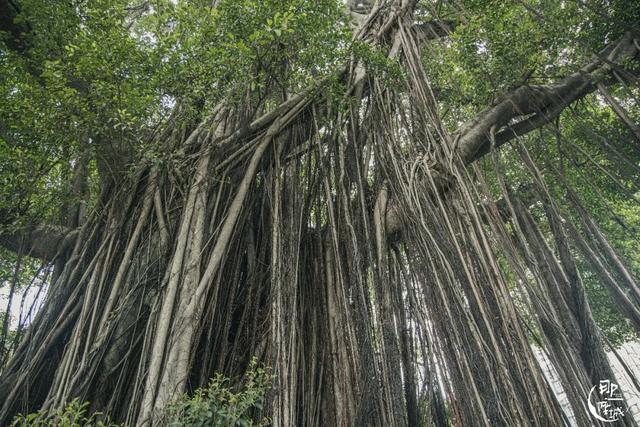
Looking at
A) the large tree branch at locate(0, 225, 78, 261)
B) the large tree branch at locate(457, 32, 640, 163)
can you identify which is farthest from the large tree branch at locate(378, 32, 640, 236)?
the large tree branch at locate(0, 225, 78, 261)

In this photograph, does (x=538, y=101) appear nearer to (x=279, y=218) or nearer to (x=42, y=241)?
(x=279, y=218)

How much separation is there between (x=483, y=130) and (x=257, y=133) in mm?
1726

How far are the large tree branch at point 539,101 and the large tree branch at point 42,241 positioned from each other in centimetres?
281

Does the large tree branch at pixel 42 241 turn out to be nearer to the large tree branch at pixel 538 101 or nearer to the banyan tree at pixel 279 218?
the banyan tree at pixel 279 218

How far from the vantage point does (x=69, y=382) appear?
5.19 feet

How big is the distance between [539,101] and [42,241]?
148 inches

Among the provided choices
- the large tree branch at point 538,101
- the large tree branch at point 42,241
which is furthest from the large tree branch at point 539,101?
the large tree branch at point 42,241

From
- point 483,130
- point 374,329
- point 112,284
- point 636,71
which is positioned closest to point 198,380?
point 112,284

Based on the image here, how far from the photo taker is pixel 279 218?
2.29m

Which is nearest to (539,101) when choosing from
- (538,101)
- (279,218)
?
(538,101)

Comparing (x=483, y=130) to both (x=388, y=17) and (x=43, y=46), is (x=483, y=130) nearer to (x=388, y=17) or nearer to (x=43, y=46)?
(x=388, y=17)

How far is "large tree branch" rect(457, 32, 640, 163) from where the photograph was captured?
9.17 feet

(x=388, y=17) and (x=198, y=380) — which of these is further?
(x=388, y=17)

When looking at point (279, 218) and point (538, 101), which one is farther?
point (538, 101)
